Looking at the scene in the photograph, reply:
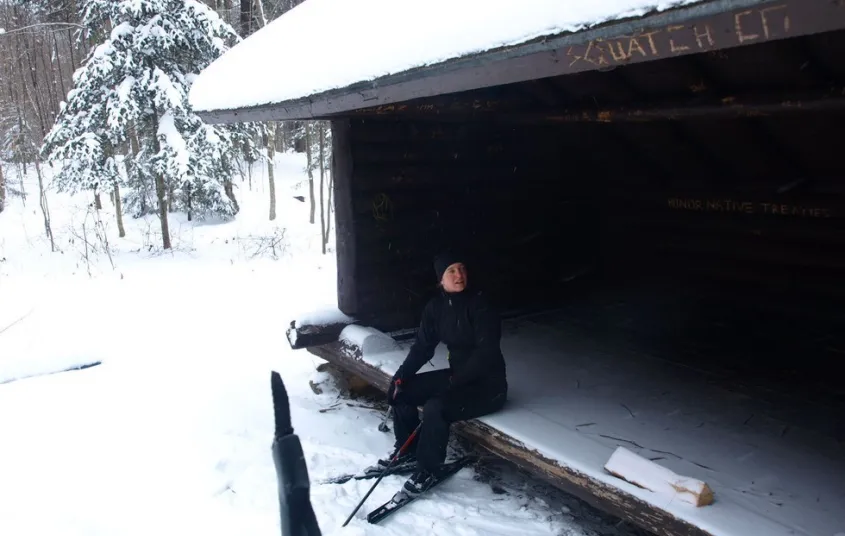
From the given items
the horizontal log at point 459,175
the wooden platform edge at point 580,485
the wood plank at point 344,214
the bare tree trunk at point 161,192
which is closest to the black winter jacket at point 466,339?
the wooden platform edge at point 580,485

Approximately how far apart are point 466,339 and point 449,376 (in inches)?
15.6

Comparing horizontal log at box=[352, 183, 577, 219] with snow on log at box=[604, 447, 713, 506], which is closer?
snow on log at box=[604, 447, 713, 506]

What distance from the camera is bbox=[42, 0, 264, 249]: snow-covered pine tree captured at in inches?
461

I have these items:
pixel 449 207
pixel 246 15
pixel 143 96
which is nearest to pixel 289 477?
pixel 449 207

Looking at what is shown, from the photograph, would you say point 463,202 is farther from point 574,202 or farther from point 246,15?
point 246,15

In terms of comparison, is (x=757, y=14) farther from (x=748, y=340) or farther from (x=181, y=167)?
(x=181, y=167)

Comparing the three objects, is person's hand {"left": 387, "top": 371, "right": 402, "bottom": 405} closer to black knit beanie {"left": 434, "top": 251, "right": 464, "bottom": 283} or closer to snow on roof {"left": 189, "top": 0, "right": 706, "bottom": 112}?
black knit beanie {"left": 434, "top": 251, "right": 464, "bottom": 283}

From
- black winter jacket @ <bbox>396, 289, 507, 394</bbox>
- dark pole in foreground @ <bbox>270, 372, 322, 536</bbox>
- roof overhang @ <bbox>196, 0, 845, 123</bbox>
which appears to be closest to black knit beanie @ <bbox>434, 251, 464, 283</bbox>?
black winter jacket @ <bbox>396, 289, 507, 394</bbox>

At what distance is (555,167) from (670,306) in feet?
7.32

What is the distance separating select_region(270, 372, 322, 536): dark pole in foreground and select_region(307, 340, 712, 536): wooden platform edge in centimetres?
262

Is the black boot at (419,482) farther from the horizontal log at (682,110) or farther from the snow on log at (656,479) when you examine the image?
the horizontal log at (682,110)

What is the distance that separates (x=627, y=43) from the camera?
7.32 ft

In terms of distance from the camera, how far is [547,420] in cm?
429

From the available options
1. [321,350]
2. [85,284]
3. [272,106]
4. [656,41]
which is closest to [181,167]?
[85,284]
